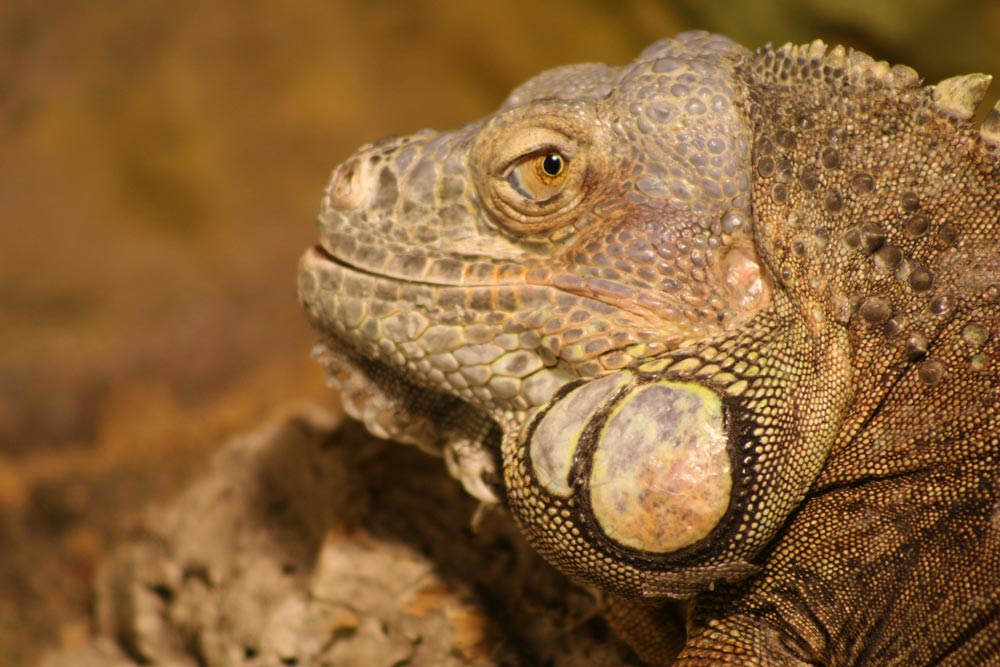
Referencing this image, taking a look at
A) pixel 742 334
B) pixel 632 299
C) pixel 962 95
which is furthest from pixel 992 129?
pixel 632 299

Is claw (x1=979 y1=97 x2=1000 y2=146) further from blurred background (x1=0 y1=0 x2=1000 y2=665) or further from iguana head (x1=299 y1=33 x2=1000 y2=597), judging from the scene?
blurred background (x1=0 y1=0 x2=1000 y2=665)

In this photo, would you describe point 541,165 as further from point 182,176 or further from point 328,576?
point 182,176

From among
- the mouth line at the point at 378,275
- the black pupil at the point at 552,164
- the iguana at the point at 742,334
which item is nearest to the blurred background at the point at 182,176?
the mouth line at the point at 378,275

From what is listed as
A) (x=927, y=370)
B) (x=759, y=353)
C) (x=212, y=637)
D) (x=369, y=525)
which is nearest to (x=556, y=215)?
(x=759, y=353)

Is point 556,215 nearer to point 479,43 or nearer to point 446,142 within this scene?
point 446,142

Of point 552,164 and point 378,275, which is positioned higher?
point 552,164

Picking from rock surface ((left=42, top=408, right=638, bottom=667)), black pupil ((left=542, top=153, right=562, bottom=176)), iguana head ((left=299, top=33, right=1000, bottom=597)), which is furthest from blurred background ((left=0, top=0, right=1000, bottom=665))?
black pupil ((left=542, top=153, right=562, bottom=176))
